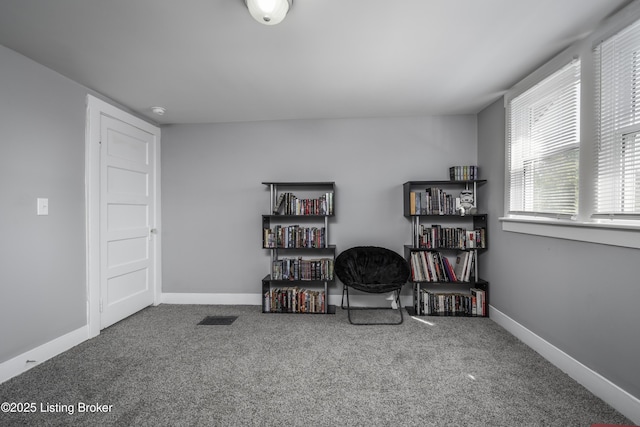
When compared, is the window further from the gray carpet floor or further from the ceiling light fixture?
the ceiling light fixture

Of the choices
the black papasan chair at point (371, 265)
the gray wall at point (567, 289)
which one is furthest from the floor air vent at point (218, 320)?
the gray wall at point (567, 289)

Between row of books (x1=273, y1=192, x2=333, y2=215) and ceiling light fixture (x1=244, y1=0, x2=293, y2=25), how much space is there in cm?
199

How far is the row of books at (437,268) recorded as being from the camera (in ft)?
10.4

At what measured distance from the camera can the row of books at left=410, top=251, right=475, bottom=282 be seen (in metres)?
3.18

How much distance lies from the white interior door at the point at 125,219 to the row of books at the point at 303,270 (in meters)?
1.62

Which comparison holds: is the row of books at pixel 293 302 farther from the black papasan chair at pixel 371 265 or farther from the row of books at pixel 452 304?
the row of books at pixel 452 304

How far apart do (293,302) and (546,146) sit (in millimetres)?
2899

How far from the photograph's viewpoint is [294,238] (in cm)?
334

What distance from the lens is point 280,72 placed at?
7.77 feet

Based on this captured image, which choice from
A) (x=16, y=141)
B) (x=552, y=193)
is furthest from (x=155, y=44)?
(x=552, y=193)

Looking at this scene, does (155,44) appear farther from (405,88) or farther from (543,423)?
(543,423)

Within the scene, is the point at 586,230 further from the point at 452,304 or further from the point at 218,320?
the point at 218,320

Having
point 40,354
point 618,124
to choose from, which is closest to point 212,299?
point 40,354

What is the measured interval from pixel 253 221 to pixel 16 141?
7.26 feet
